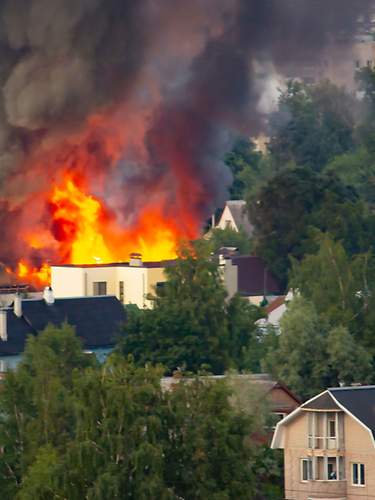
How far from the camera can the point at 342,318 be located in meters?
81.3

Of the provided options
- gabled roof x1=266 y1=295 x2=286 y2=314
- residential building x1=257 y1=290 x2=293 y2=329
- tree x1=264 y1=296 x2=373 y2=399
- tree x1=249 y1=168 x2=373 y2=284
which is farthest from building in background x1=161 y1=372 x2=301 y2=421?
tree x1=249 y1=168 x2=373 y2=284

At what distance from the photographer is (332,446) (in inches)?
2566

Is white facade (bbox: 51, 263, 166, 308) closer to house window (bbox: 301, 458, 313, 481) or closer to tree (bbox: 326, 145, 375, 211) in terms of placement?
house window (bbox: 301, 458, 313, 481)

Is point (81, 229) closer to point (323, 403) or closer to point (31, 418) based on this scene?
point (31, 418)

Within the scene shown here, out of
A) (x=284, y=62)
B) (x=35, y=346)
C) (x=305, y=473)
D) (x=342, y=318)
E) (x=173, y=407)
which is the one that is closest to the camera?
(x=173, y=407)

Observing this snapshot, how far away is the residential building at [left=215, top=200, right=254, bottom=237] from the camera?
418 ft

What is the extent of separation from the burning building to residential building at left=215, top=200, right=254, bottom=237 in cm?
1476

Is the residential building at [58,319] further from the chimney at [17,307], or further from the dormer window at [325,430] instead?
the dormer window at [325,430]

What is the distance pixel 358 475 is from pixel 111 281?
33427 mm

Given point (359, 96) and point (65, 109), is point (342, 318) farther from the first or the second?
point (359, 96)

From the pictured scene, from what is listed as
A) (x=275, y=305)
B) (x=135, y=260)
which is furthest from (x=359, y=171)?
(x=135, y=260)

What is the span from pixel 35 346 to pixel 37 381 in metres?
5.85

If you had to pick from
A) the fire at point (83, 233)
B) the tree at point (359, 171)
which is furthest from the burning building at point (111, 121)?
the tree at point (359, 171)

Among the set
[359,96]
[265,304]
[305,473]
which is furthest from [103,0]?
[359,96]
